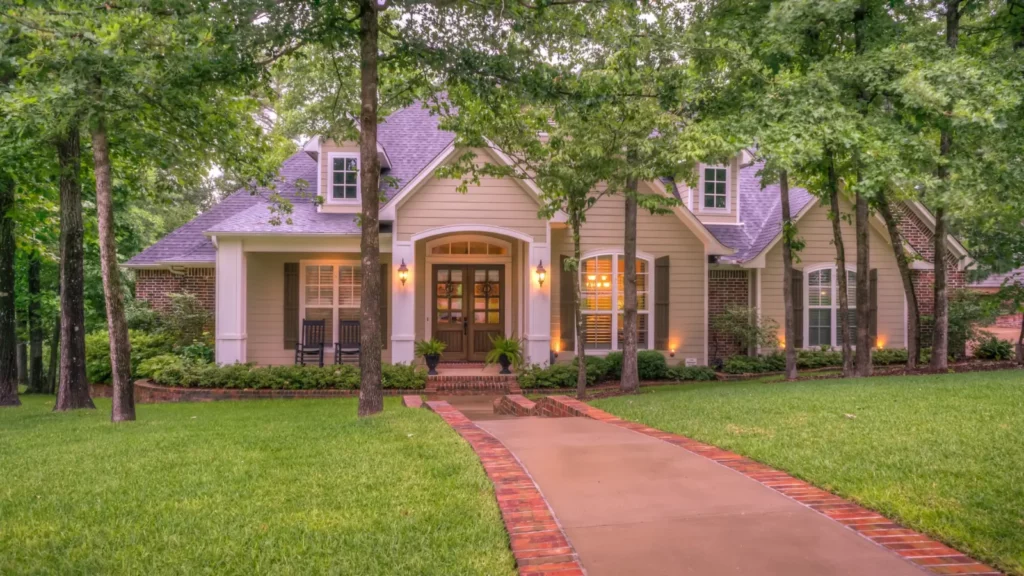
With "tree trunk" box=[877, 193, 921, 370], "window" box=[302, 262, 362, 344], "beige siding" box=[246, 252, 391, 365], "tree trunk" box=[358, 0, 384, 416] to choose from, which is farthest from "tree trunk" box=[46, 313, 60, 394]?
"tree trunk" box=[877, 193, 921, 370]

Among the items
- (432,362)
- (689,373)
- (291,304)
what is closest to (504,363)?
(432,362)

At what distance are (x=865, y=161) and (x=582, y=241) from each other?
24.6 ft

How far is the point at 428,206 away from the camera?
1484 centimetres

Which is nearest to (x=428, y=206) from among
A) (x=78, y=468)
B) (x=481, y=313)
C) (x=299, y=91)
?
(x=481, y=313)

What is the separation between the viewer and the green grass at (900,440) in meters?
4.15

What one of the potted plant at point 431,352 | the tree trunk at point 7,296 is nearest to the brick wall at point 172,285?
the tree trunk at point 7,296

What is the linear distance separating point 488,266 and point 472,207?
2052mm

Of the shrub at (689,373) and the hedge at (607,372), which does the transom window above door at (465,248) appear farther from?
the shrub at (689,373)

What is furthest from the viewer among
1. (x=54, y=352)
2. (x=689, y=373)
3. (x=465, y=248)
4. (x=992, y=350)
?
(x=54, y=352)

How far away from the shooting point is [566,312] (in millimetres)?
15859

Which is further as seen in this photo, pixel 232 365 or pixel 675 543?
pixel 232 365

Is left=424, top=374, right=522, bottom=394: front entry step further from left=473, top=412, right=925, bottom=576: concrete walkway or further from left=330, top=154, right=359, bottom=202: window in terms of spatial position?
left=473, top=412, right=925, bottom=576: concrete walkway

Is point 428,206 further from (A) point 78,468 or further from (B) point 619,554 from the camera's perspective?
(B) point 619,554

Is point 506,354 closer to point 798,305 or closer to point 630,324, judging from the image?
point 630,324
